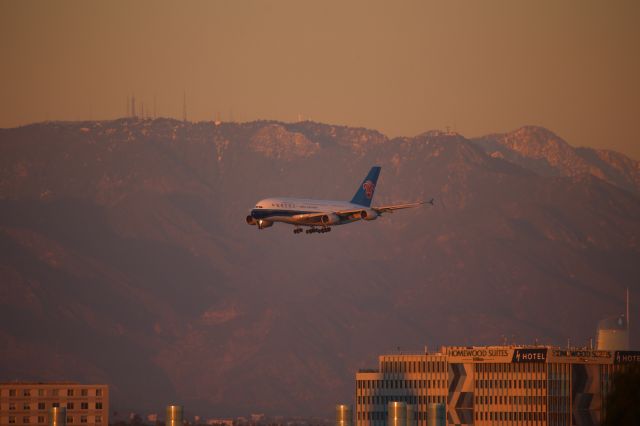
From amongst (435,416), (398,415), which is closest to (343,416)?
(398,415)

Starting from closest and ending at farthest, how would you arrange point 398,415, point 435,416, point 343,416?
point 398,415, point 343,416, point 435,416

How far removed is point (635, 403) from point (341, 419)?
52.5m

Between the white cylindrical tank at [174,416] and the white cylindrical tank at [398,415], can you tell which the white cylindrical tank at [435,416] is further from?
the white cylindrical tank at [174,416]

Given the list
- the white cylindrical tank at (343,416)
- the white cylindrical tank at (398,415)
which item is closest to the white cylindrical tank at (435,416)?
the white cylindrical tank at (398,415)

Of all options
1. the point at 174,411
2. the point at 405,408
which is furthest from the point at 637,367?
the point at 174,411

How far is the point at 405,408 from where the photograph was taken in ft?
596

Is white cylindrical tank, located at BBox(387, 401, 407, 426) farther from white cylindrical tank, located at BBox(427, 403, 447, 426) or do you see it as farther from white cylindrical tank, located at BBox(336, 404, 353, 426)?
white cylindrical tank, located at BBox(427, 403, 447, 426)

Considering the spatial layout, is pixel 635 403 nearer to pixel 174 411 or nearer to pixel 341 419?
pixel 341 419

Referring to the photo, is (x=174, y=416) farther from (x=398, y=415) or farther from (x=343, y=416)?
(x=398, y=415)

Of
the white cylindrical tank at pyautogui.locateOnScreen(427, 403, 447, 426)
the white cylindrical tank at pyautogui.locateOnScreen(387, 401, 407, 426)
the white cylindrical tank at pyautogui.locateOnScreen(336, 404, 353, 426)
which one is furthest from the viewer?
the white cylindrical tank at pyautogui.locateOnScreen(427, 403, 447, 426)

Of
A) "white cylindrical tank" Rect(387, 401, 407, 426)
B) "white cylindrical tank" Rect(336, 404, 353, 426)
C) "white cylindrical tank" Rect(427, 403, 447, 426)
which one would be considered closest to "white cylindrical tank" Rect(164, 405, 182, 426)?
"white cylindrical tank" Rect(336, 404, 353, 426)

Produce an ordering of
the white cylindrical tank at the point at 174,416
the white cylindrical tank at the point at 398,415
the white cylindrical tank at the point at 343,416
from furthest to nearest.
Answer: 1. the white cylindrical tank at the point at 174,416
2. the white cylindrical tank at the point at 343,416
3. the white cylindrical tank at the point at 398,415

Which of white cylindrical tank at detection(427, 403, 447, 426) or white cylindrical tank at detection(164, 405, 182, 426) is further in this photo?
white cylindrical tank at detection(427, 403, 447, 426)

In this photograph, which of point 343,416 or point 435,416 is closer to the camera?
point 343,416
